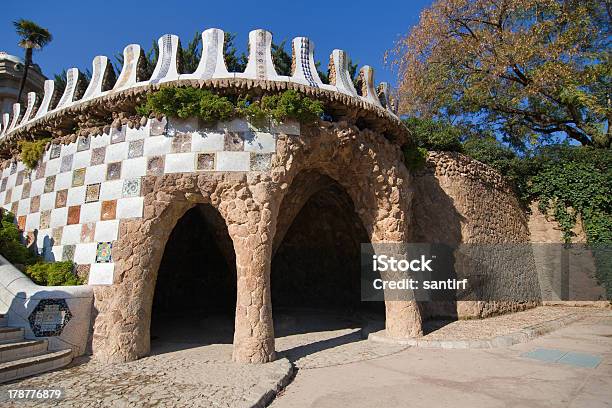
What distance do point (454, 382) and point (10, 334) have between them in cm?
576

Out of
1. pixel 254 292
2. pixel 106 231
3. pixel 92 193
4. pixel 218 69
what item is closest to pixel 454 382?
pixel 254 292

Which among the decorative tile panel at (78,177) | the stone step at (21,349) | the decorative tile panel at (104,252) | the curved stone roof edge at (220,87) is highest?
the curved stone roof edge at (220,87)

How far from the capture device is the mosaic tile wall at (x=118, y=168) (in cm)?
631

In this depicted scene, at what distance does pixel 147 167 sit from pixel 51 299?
230cm

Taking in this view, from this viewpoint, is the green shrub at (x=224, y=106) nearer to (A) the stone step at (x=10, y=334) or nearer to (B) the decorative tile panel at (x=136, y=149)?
(B) the decorative tile panel at (x=136, y=149)

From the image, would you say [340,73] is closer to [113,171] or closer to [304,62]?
[304,62]

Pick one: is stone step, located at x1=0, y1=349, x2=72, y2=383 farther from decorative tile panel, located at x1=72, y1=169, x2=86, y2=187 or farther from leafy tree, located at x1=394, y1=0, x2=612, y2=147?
leafy tree, located at x1=394, y1=0, x2=612, y2=147

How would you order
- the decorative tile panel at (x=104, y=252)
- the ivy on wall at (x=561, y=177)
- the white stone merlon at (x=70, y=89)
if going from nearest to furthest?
1. the decorative tile panel at (x=104, y=252)
2. the white stone merlon at (x=70, y=89)
3. the ivy on wall at (x=561, y=177)

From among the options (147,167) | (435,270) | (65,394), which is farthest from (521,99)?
(65,394)

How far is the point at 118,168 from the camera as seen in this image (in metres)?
6.62

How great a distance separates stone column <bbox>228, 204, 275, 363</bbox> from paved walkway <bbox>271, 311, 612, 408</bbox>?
0.69 m

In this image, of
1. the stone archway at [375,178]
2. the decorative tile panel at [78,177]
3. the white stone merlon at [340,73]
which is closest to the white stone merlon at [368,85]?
the white stone merlon at [340,73]

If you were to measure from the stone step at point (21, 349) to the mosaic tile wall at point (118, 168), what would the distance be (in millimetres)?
1110

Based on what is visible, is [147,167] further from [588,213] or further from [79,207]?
[588,213]
